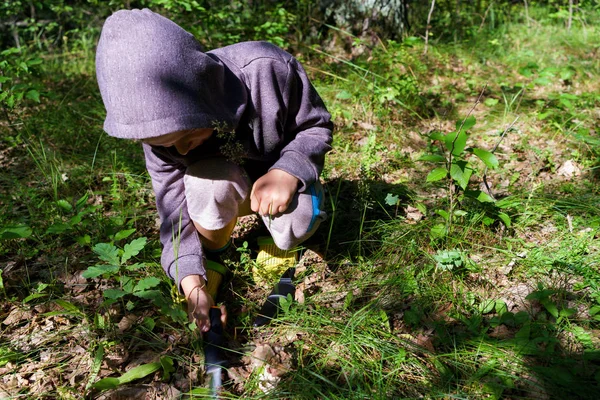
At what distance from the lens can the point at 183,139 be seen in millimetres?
1647

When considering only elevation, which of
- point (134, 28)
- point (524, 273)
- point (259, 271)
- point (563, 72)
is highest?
point (134, 28)

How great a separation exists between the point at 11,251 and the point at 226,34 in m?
2.41

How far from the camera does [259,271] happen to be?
2.09m

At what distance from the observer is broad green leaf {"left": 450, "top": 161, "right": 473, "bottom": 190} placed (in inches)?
76.0

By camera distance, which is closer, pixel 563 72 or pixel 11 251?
pixel 11 251

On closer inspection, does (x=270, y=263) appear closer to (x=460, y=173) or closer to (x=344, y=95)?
(x=460, y=173)

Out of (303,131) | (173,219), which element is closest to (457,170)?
(303,131)

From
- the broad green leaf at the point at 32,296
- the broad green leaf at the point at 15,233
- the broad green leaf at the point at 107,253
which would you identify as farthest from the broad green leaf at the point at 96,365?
the broad green leaf at the point at 15,233

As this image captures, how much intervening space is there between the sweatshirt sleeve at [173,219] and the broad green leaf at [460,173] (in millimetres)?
1150

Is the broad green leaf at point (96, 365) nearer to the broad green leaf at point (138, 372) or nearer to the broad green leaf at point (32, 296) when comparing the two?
the broad green leaf at point (138, 372)

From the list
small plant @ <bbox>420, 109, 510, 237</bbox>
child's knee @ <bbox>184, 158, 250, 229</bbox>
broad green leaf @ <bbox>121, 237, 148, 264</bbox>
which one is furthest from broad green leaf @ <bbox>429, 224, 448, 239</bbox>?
broad green leaf @ <bbox>121, 237, 148, 264</bbox>

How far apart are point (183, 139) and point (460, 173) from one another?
3.83ft

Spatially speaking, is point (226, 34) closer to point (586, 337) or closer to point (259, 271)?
point (259, 271)

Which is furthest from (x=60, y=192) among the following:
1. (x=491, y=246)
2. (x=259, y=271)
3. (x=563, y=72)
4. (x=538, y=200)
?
(x=563, y=72)
